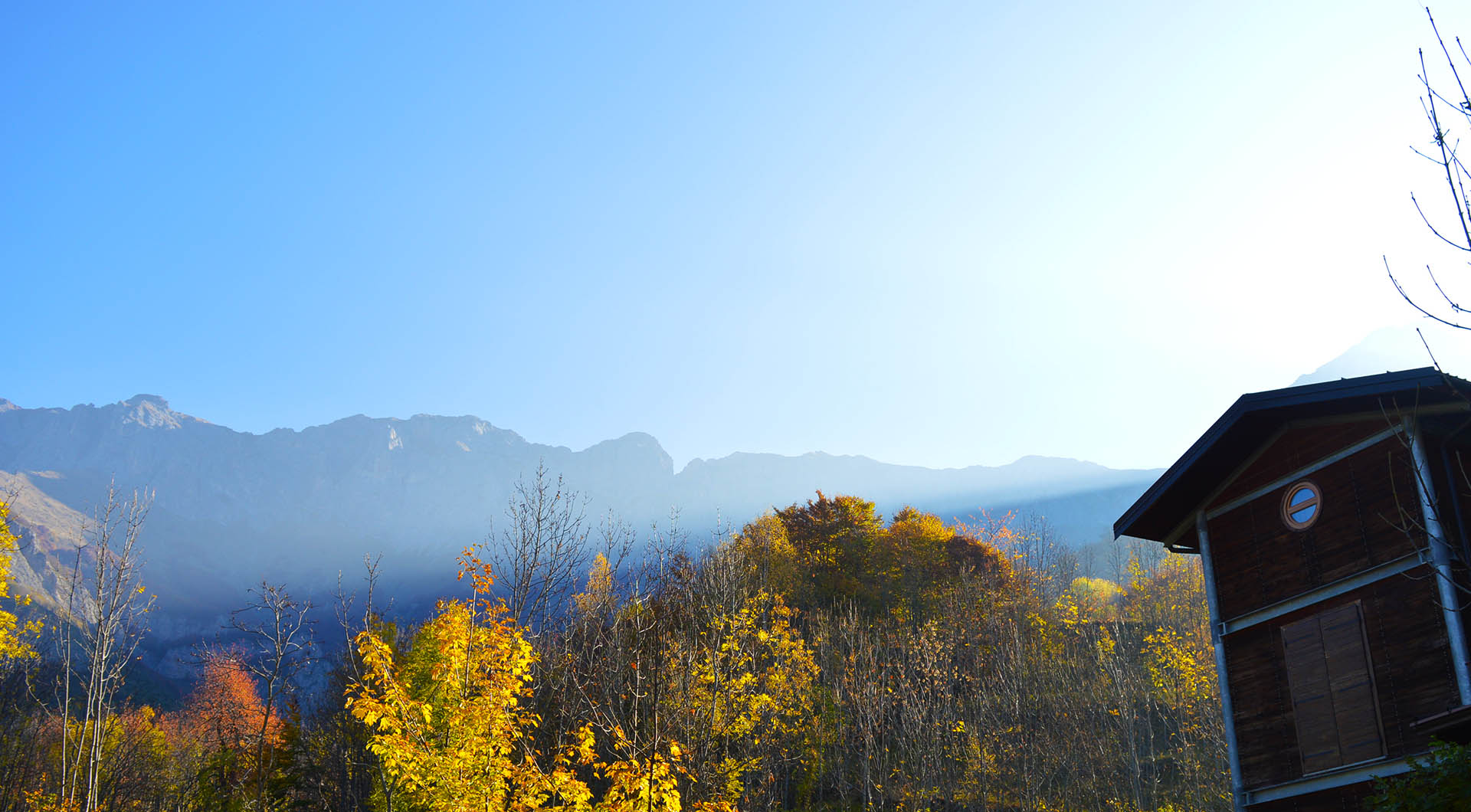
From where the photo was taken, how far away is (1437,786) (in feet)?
26.0

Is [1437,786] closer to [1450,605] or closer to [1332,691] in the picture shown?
[1450,605]

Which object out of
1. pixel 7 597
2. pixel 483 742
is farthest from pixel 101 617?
pixel 483 742

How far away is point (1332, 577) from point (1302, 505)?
1.12 m

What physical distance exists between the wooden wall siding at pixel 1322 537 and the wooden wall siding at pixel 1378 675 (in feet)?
1.17

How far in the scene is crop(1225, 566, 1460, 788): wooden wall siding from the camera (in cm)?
982

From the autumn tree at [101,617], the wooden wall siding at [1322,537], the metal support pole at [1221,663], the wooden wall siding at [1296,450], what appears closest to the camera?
the wooden wall siding at [1322,537]

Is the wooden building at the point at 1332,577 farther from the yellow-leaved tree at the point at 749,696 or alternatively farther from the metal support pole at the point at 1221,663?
the yellow-leaved tree at the point at 749,696

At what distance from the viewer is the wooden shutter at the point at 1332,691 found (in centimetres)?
1048

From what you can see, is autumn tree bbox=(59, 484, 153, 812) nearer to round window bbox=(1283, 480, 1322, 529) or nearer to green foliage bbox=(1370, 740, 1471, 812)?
green foliage bbox=(1370, 740, 1471, 812)

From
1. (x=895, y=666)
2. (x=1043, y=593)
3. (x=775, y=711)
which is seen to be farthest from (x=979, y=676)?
(x=1043, y=593)

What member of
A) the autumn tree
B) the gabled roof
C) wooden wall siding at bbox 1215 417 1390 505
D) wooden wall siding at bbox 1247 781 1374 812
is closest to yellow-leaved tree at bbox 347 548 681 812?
the autumn tree

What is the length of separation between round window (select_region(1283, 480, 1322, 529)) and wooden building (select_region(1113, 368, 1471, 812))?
0.06ft

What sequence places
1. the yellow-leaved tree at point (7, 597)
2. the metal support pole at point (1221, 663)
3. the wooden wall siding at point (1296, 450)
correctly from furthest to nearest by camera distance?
1. the yellow-leaved tree at point (7, 597)
2. the metal support pole at point (1221, 663)
3. the wooden wall siding at point (1296, 450)

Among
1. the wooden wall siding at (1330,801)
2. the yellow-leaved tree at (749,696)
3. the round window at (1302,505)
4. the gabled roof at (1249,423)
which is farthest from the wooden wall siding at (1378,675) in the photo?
the yellow-leaved tree at (749,696)
